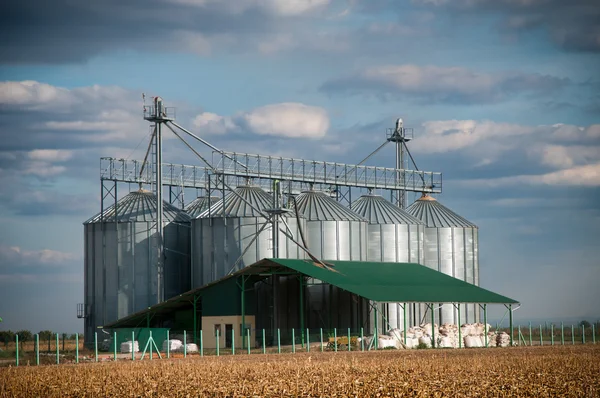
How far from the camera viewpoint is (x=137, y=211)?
8188 cm

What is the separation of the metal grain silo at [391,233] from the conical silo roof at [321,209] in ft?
10.4

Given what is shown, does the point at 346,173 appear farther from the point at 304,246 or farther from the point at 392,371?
the point at 392,371

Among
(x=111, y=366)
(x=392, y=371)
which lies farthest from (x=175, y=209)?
(x=392, y=371)

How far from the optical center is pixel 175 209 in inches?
3383

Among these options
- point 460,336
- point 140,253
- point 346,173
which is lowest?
point 460,336

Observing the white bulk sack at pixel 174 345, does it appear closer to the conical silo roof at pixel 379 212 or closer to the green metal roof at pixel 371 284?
the green metal roof at pixel 371 284

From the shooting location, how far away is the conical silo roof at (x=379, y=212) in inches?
3406

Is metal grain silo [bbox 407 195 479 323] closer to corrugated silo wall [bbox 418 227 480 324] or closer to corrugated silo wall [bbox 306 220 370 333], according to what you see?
corrugated silo wall [bbox 418 227 480 324]

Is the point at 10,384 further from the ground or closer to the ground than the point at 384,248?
closer to the ground

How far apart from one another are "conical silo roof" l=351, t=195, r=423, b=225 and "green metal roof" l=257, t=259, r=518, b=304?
6571 millimetres

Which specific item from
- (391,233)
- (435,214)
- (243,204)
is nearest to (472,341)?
(391,233)

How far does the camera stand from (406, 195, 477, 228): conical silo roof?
93.1 m

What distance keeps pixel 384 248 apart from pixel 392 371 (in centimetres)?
4490

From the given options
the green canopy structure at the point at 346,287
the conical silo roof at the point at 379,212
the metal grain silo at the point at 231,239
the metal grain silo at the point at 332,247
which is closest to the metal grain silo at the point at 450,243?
the conical silo roof at the point at 379,212
